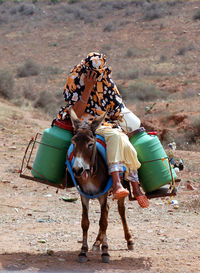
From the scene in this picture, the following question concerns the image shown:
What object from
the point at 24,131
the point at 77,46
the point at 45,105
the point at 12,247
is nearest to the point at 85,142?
the point at 12,247

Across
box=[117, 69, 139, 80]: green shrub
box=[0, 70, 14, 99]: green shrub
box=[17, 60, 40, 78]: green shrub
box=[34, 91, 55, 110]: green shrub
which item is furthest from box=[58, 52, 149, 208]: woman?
box=[17, 60, 40, 78]: green shrub

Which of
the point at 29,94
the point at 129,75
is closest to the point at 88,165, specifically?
the point at 29,94

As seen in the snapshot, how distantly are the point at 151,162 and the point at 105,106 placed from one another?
892 millimetres

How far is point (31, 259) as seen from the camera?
5.36 m

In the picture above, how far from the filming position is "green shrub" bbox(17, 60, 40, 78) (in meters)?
31.6

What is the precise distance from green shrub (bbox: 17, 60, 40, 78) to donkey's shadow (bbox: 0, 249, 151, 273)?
2687 cm

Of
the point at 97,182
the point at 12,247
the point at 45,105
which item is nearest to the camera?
the point at 97,182

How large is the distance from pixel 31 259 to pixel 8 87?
17906 millimetres

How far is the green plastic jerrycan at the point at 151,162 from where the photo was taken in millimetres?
5691

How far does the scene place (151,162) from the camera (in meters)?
5.70

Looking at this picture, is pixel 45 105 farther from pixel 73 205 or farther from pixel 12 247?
pixel 12 247

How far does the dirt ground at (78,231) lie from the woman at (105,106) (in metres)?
0.78

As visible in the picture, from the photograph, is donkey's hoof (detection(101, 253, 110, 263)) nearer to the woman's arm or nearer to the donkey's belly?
the donkey's belly

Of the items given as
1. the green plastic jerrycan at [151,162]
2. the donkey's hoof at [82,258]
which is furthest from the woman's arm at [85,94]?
the donkey's hoof at [82,258]
